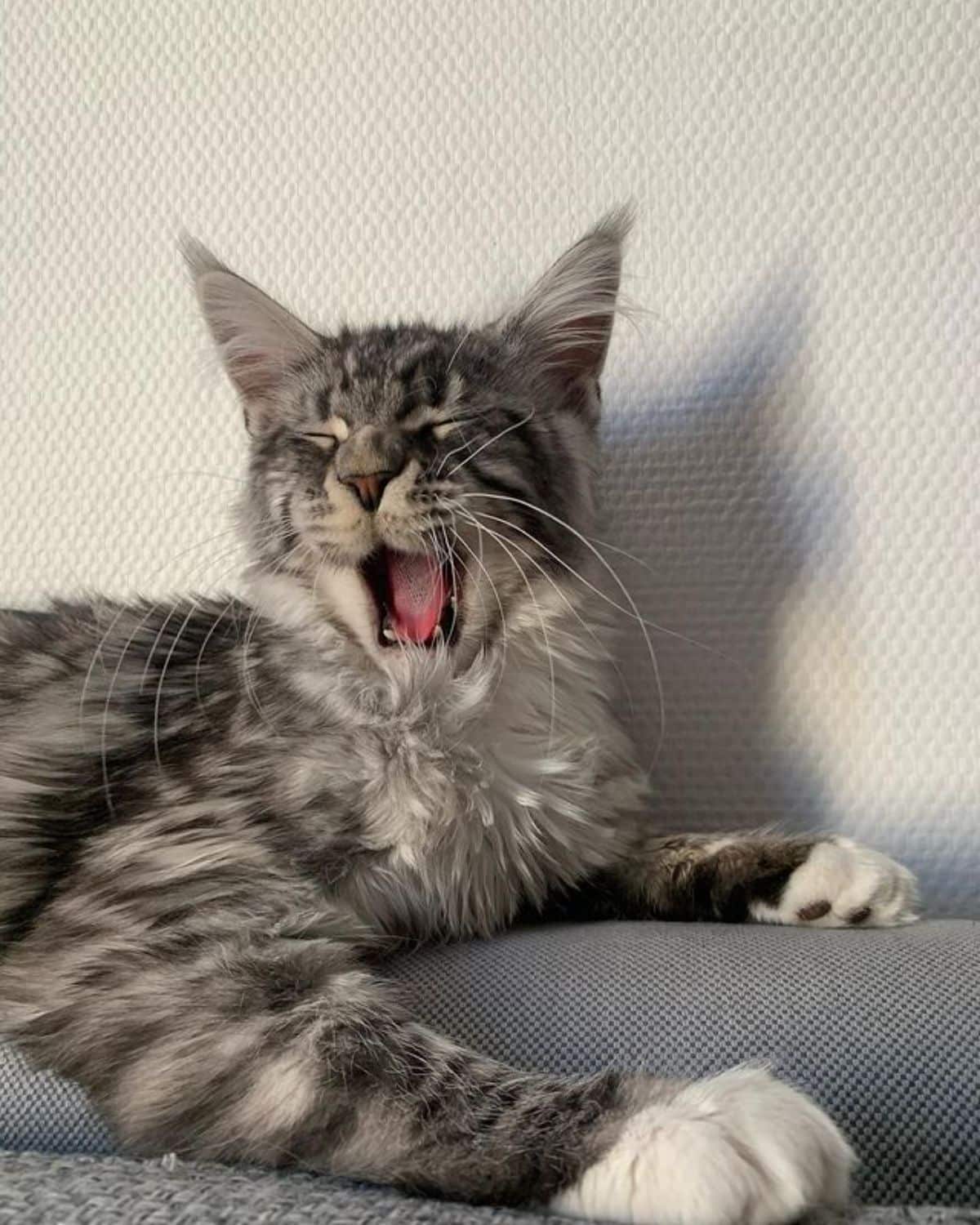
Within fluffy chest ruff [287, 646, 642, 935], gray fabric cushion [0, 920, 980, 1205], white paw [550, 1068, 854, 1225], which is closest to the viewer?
white paw [550, 1068, 854, 1225]

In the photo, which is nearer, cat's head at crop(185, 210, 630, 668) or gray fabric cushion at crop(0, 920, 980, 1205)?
gray fabric cushion at crop(0, 920, 980, 1205)

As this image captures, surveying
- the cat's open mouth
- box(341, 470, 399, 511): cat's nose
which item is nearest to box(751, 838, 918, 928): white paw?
the cat's open mouth

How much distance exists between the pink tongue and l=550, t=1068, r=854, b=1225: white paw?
516mm

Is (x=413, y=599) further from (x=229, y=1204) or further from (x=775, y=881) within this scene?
(x=229, y=1204)

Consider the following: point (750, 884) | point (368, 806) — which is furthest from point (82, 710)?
point (750, 884)

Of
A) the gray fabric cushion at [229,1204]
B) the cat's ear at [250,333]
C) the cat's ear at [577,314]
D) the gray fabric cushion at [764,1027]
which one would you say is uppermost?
the cat's ear at [577,314]

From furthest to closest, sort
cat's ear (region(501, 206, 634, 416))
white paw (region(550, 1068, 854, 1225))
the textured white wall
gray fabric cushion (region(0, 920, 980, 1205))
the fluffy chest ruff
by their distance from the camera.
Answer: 1. the textured white wall
2. cat's ear (region(501, 206, 634, 416))
3. the fluffy chest ruff
4. gray fabric cushion (region(0, 920, 980, 1205))
5. white paw (region(550, 1068, 854, 1225))

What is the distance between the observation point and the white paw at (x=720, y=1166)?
1.90ft

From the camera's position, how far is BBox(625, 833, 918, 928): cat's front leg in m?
1.00

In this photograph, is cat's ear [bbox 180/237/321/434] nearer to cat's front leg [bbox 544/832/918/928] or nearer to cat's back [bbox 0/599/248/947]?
cat's back [bbox 0/599/248/947]

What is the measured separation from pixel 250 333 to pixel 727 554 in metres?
0.67

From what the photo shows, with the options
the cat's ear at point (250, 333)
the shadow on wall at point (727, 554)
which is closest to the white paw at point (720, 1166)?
the shadow on wall at point (727, 554)

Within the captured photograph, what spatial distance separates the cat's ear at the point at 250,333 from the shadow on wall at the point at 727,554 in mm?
446

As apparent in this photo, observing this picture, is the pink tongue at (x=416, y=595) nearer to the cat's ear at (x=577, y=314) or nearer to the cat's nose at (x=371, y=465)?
the cat's nose at (x=371, y=465)
